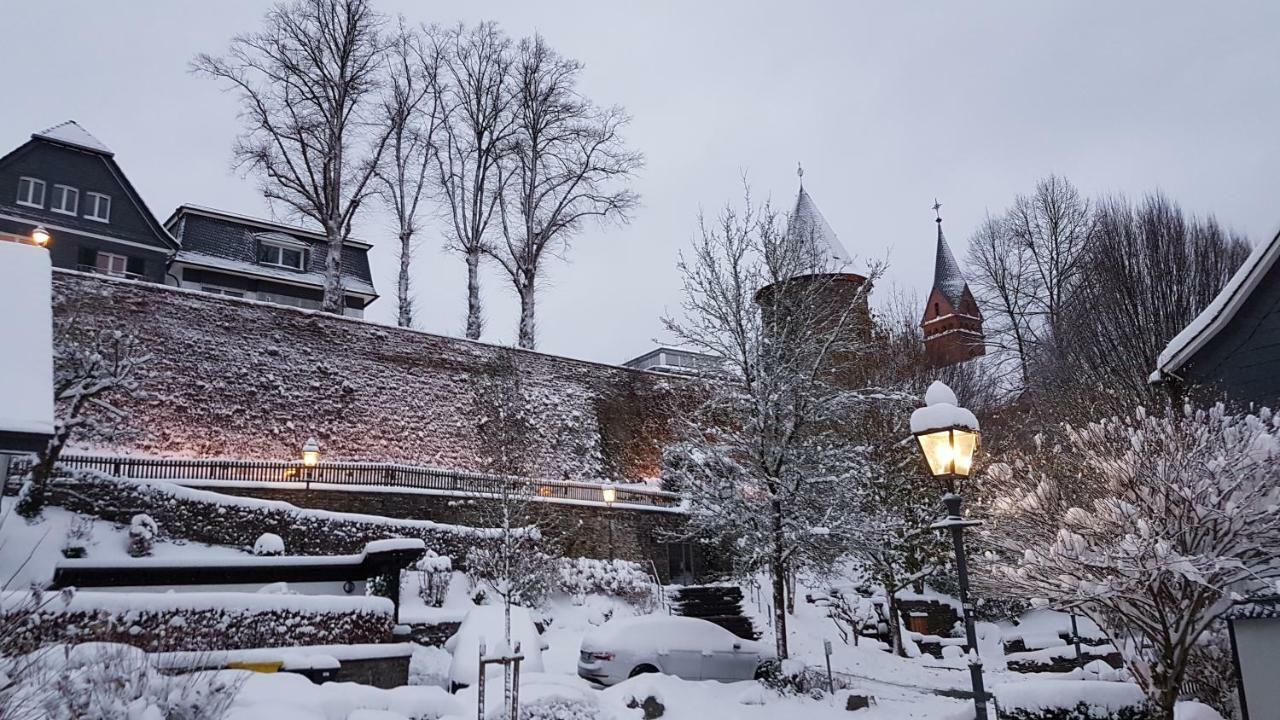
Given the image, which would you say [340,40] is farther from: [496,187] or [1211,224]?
[1211,224]

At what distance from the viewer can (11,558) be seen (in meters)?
13.2

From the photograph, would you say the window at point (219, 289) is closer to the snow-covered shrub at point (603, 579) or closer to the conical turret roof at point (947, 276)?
the snow-covered shrub at point (603, 579)

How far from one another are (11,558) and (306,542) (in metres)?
5.30

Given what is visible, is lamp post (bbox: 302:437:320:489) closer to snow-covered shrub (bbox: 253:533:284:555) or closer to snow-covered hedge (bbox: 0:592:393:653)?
snow-covered shrub (bbox: 253:533:284:555)

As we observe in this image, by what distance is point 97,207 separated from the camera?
91.8 feet

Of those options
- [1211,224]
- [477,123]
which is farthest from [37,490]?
[1211,224]

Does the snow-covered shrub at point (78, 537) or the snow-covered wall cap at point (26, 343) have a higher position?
the snow-covered wall cap at point (26, 343)

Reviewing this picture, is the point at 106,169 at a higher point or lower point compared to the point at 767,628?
higher

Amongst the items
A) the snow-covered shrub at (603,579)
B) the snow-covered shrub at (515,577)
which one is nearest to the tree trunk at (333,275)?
the snow-covered shrub at (515,577)

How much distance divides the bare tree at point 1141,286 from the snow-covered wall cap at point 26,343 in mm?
16782

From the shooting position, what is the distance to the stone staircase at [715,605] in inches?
756

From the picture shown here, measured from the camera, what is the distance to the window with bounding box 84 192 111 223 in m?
27.7

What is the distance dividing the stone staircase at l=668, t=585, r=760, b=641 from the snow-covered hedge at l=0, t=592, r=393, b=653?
10.1m

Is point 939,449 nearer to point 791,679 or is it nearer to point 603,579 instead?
point 791,679
